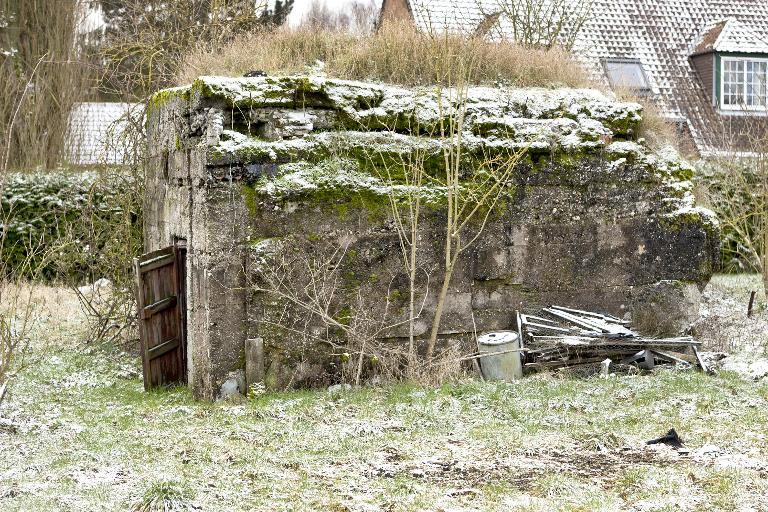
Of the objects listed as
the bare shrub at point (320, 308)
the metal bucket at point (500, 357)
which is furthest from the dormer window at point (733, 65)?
the bare shrub at point (320, 308)

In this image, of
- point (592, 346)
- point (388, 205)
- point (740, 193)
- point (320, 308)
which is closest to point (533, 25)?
point (740, 193)

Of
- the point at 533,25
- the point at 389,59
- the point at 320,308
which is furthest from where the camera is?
the point at 533,25

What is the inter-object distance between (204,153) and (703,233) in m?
5.57

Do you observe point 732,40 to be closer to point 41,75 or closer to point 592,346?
point 592,346

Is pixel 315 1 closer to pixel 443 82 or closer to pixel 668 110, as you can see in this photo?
pixel 668 110

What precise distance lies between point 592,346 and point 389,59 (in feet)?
12.7

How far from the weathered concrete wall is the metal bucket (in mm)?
Result: 442

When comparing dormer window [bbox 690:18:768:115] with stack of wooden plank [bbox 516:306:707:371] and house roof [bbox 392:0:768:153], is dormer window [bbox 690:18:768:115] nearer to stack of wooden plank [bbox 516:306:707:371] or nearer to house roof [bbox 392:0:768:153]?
house roof [bbox 392:0:768:153]

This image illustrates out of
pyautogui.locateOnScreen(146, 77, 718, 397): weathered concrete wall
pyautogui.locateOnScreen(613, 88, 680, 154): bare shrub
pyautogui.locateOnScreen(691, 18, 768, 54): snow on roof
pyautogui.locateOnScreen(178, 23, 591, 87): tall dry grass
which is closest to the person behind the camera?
pyautogui.locateOnScreen(146, 77, 718, 397): weathered concrete wall

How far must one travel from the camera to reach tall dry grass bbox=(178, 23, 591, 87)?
9.87 metres

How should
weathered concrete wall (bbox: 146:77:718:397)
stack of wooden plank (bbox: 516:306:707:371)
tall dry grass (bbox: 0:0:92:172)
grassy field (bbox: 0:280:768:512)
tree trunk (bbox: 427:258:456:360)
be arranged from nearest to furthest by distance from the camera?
grassy field (bbox: 0:280:768:512), weathered concrete wall (bbox: 146:77:718:397), tree trunk (bbox: 427:258:456:360), stack of wooden plank (bbox: 516:306:707:371), tall dry grass (bbox: 0:0:92:172)

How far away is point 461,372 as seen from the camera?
9109mm

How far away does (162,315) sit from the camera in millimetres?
9500

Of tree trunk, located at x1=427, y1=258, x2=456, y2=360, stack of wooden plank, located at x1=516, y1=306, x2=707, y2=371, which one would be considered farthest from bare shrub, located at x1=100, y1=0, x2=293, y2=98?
stack of wooden plank, located at x1=516, y1=306, x2=707, y2=371
